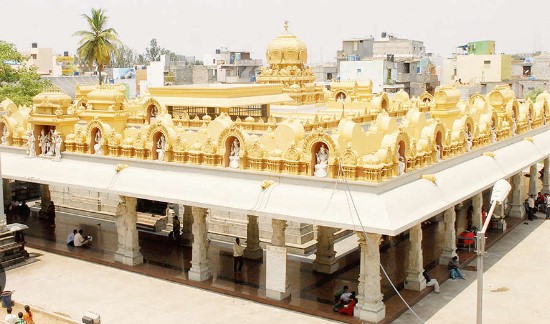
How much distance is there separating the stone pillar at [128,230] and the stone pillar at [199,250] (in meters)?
2.64

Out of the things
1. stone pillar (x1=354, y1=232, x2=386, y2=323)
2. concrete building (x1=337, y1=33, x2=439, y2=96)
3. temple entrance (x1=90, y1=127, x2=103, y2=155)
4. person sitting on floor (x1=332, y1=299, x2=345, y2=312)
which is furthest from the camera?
concrete building (x1=337, y1=33, x2=439, y2=96)

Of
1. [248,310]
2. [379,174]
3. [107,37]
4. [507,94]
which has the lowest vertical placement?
[248,310]

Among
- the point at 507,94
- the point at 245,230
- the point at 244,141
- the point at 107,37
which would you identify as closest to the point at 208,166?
the point at 244,141

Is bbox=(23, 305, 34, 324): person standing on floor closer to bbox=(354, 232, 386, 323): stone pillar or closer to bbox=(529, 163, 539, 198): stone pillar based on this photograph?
bbox=(354, 232, 386, 323): stone pillar

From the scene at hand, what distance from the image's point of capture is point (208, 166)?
68.6 ft

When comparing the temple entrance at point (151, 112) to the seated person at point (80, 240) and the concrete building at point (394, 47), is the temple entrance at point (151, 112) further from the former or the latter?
the concrete building at point (394, 47)

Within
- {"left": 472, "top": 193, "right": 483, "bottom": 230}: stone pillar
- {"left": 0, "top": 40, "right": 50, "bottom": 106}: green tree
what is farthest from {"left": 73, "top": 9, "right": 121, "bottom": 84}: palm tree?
{"left": 472, "top": 193, "right": 483, "bottom": 230}: stone pillar

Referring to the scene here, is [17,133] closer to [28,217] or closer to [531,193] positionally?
[28,217]

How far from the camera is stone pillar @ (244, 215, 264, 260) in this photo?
24094 mm

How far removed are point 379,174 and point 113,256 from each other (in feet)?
36.6

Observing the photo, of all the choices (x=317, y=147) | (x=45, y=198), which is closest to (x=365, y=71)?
(x=45, y=198)

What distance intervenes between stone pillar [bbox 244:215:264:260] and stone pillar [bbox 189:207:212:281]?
294 cm

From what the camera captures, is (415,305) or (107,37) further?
(107,37)

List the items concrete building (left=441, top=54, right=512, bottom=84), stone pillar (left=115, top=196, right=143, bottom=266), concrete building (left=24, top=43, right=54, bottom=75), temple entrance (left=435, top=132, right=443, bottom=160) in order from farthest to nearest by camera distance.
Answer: concrete building (left=24, top=43, right=54, bottom=75) → concrete building (left=441, top=54, right=512, bottom=84) → stone pillar (left=115, top=196, right=143, bottom=266) → temple entrance (left=435, top=132, right=443, bottom=160)
